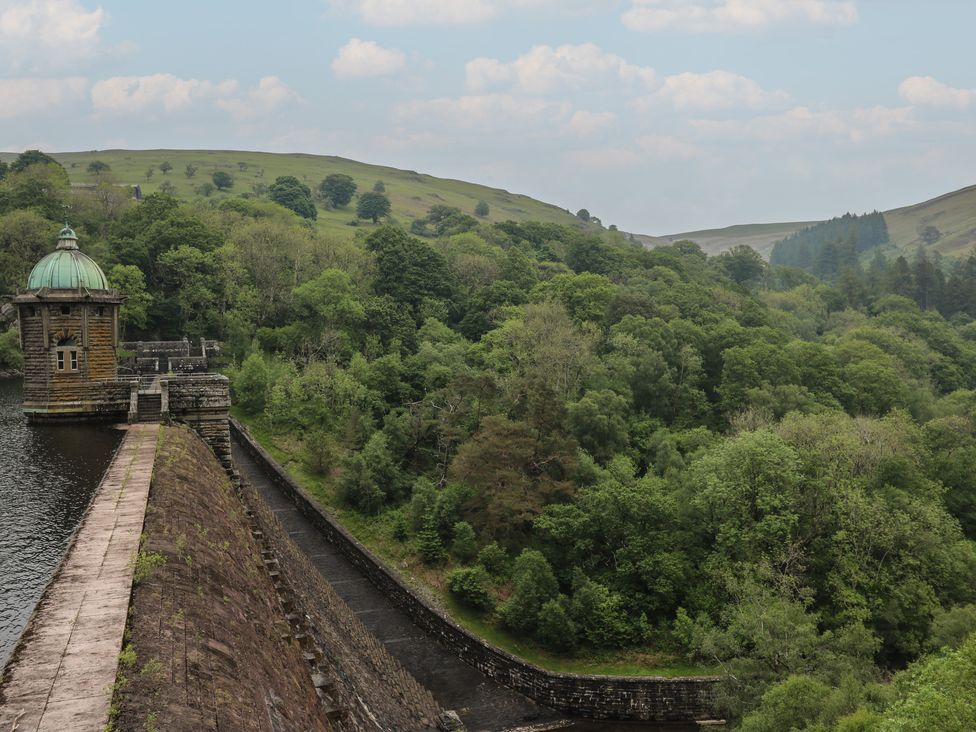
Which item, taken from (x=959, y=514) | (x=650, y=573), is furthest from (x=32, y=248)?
(x=959, y=514)

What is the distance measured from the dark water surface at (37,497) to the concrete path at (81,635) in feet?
1.06

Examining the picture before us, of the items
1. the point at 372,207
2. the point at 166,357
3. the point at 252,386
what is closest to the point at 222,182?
the point at 372,207

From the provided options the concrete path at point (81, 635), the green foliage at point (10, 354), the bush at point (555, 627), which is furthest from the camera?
the green foliage at point (10, 354)

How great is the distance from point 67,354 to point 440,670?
17.5 m

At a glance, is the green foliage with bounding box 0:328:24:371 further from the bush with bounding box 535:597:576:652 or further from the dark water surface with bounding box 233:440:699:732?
the bush with bounding box 535:597:576:652

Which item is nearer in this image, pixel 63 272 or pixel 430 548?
pixel 63 272

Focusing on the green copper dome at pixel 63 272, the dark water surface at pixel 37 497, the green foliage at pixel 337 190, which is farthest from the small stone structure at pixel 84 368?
the green foliage at pixel 337 190

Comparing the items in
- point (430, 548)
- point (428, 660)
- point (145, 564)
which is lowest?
point (428, 660)

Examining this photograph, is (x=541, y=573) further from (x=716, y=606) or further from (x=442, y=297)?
(x=442, y=297)

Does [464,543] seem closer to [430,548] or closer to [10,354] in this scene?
[430,548]

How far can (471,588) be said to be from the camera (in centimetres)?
3078

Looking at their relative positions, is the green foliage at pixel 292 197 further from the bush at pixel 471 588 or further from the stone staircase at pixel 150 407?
the stone staircase at pixel 150 407

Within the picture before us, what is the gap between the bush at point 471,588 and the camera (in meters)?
30.8

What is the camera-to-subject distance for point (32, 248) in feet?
178
